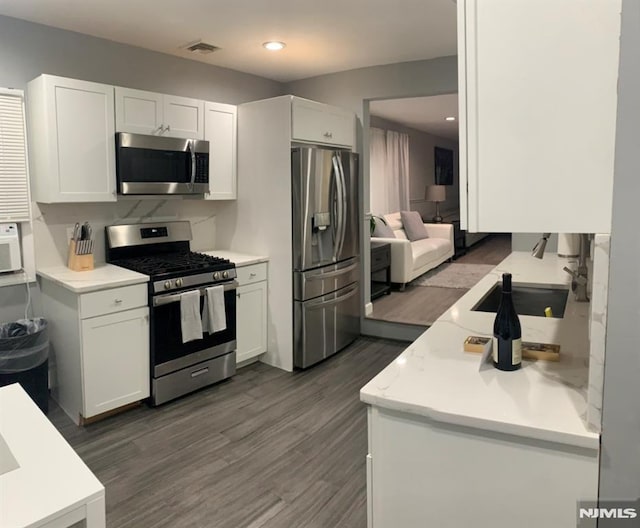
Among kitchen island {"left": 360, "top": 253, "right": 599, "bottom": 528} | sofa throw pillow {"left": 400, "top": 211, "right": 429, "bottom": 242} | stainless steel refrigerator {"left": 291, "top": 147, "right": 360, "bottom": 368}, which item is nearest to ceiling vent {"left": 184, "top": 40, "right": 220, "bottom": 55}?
stainless steel refrigerator {"left": 291, "top": 147, "right": 360, "bottom": 368}

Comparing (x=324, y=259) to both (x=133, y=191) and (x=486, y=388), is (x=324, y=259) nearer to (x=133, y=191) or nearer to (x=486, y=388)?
(x=133, y=191)

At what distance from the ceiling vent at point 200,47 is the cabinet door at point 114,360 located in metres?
1.92

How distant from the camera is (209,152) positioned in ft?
12.4

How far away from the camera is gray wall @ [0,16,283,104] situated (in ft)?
9.87

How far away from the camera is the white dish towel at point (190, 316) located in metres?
3.20

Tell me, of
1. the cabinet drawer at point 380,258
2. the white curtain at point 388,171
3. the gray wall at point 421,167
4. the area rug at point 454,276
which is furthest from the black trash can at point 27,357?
the gray wall at point 421,167

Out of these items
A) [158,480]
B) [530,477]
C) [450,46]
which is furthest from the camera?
[450,46]

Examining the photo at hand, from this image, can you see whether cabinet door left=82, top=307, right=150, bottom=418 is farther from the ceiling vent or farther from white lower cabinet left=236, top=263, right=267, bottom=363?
the ceiling vent

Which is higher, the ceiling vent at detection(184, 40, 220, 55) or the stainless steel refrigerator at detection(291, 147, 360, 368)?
the ceiling vent at detection(184, 40, 220, 55)

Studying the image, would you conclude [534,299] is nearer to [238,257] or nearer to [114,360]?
[238,257]

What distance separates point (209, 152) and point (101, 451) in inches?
87.9

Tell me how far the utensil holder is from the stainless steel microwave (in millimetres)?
478

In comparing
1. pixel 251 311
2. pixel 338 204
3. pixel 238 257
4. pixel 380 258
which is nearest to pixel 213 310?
pixel 251 311

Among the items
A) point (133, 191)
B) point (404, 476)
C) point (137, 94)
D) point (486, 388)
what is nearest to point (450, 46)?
point (137, 94)
